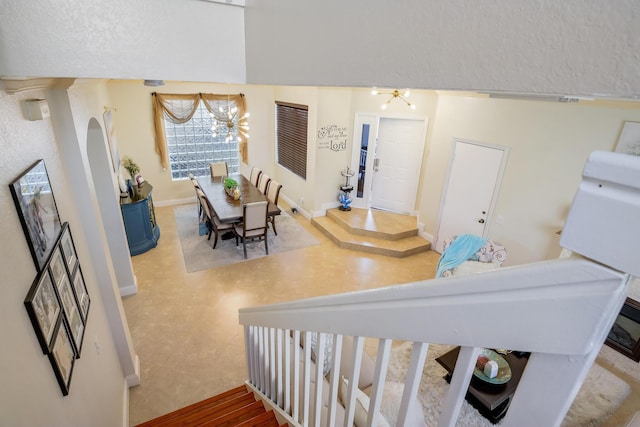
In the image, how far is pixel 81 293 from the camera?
193 cm

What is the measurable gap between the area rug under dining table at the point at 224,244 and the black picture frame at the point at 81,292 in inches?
113

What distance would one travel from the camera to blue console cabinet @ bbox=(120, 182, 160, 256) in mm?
4891

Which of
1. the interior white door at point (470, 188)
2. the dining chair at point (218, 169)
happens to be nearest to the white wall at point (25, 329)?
the interior white door at point (470, 188)

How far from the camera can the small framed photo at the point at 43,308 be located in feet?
4.05

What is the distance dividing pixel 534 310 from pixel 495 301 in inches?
2.0

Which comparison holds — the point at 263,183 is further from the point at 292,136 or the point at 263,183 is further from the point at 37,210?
A: the point at 37,210

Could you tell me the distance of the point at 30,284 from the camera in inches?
50.1

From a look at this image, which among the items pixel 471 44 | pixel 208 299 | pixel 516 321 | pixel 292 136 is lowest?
pixel 208 299

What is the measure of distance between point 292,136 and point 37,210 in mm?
5810

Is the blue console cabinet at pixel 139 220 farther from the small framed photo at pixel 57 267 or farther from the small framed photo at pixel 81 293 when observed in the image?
the small framed photo at pixel 57 267

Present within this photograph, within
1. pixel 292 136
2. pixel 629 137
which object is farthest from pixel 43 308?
pixel 292 136

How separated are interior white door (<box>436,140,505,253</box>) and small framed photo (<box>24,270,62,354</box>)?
4730 millimetres

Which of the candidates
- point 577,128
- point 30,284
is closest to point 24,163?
point 30,284

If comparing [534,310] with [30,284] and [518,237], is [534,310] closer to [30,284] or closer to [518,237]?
[30,284]
